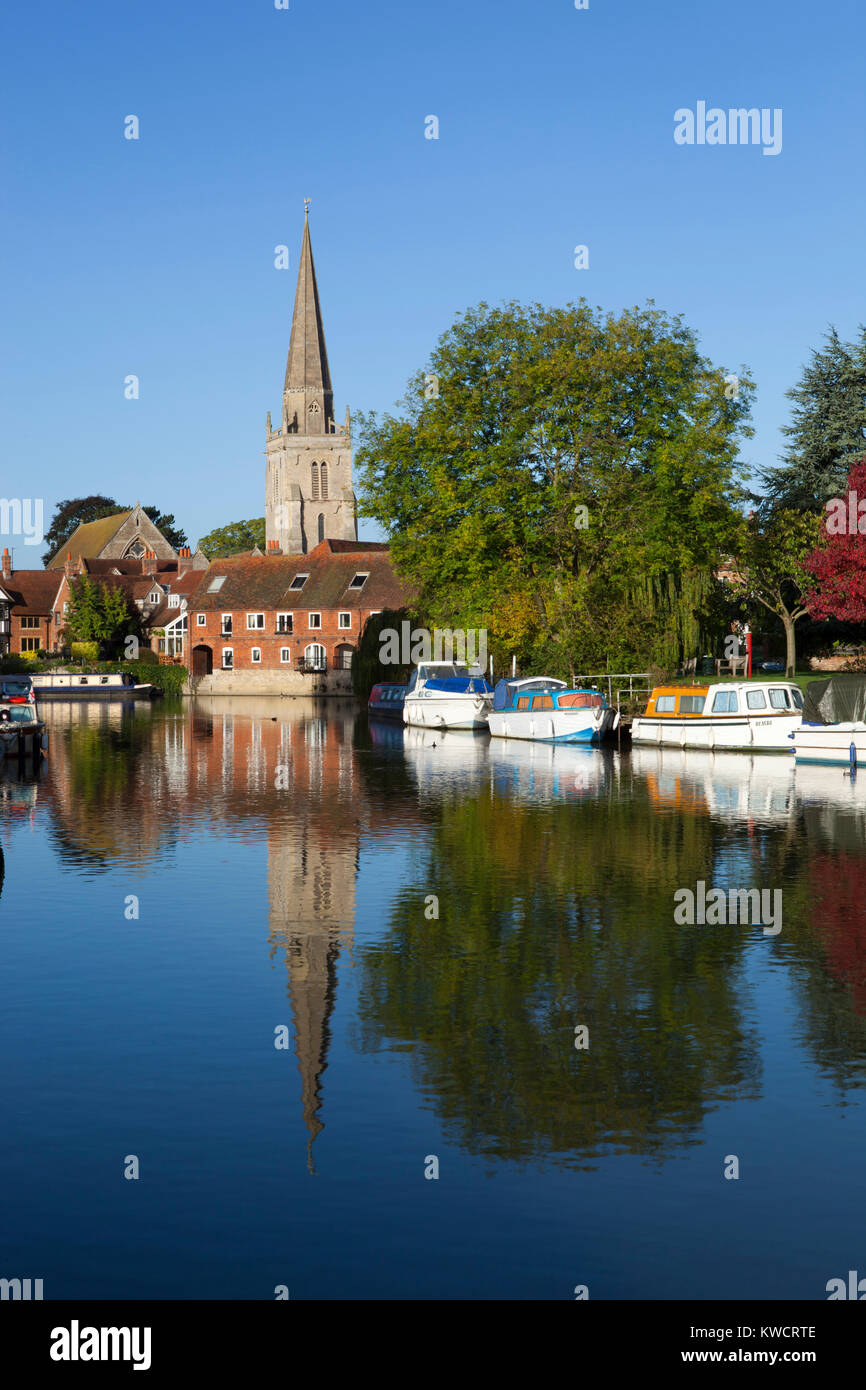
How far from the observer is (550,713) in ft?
156

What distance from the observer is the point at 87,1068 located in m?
11.0

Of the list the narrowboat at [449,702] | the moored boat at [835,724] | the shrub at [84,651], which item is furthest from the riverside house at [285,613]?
the moored boat at [835,724]

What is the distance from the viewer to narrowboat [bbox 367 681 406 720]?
72.1 metres

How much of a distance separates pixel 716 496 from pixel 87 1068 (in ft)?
165

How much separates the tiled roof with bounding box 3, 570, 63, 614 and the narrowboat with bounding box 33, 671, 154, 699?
122 ft

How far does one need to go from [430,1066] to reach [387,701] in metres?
62.7

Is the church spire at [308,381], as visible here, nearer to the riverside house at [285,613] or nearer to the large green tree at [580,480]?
the riverside house at [285,613]

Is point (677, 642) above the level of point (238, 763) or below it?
above

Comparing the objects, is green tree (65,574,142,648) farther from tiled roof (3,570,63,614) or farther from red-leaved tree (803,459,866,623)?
red-leaved tree (803,459,866,623)

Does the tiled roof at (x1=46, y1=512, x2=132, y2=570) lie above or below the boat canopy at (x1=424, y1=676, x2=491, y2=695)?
above

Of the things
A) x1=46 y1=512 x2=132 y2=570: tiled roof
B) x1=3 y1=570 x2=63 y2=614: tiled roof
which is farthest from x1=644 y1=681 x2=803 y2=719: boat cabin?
x1=46 y1=512 x2=132 y2=570: tiled roof

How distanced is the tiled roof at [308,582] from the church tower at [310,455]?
25717 millimetres
